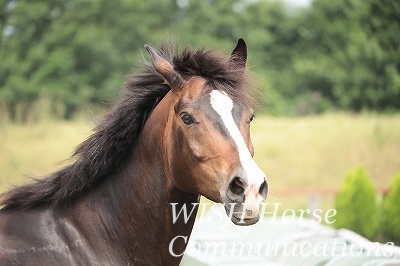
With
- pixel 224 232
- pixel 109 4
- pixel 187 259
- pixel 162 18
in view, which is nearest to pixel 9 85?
pixel 109 4

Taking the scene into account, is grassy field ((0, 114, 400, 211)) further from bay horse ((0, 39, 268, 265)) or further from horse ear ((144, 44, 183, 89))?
horse ear ((144, 44, 183, 89))

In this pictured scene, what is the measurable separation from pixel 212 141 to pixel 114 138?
1.93 ft

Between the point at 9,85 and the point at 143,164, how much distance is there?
733 inches

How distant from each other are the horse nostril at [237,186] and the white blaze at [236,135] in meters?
0.05

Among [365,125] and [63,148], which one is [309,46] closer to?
[365,125]

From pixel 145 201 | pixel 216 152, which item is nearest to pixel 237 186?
pixel 216 152

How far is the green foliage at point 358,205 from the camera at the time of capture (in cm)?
1049

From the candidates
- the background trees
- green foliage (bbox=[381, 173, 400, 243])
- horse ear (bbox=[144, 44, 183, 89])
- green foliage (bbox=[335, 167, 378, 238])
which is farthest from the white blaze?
the background trees

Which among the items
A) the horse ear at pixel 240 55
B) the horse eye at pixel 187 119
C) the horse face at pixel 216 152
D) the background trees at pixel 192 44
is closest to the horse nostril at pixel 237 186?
the horse face at pixel 216 152

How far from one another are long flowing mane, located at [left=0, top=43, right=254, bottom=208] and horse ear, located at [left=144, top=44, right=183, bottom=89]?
58 mm

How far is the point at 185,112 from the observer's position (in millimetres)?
2859

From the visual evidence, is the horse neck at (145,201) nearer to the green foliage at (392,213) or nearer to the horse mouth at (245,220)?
the horse mouth at (245,220)

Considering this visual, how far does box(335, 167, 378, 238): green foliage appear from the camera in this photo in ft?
34.4

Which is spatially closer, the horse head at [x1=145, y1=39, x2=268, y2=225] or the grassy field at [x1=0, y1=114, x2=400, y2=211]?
the horse head at [x1=145, y1=39, x2=268, y2=225]
